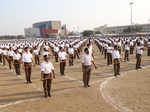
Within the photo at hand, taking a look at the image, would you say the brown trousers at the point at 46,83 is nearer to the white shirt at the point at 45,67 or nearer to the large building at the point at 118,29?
the white shirt at the point at 45,67

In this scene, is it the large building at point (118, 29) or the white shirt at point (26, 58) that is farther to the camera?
the large building at point (118, 29)

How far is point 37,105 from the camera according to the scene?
21.2ft

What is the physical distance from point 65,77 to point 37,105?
420cm

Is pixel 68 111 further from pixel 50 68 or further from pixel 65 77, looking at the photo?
pixel 65 77

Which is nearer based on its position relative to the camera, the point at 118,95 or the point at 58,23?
the point at 118,95

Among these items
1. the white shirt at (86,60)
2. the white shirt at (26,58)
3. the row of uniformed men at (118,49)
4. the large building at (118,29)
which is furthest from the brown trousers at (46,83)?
the large building at (118,29)

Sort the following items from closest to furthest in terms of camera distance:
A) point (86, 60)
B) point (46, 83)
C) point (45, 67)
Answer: point (45, 67)
point (46, 83)
point (86, 60)

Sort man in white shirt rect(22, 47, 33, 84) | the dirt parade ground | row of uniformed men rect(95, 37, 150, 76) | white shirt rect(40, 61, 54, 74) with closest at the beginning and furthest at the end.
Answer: the dirt parade ground
white shirt rect(40, 61, 54, 74)
man in white shirt rect(22, 47, 33, 84)
row of uniformed men rect(95, 37, 150, 76)

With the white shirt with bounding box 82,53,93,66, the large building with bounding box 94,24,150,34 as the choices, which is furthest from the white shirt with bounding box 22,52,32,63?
the large building with bounding box 94,24,150,34

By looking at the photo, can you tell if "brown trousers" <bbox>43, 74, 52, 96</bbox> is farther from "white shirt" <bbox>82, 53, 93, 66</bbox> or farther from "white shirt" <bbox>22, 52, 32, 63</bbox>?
"white shirt" <bbox>22, 52, 32, 63</bbox>

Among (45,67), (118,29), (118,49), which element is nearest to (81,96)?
(45,67)

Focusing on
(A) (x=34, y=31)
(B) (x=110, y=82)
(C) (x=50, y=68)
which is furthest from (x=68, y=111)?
(A) (x=34, y=31)

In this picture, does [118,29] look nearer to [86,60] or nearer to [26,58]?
[26,58]

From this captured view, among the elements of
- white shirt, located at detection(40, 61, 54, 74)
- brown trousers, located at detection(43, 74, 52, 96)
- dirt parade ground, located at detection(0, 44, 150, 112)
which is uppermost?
white shirt, located at detection(40, 61, 54, 74)
